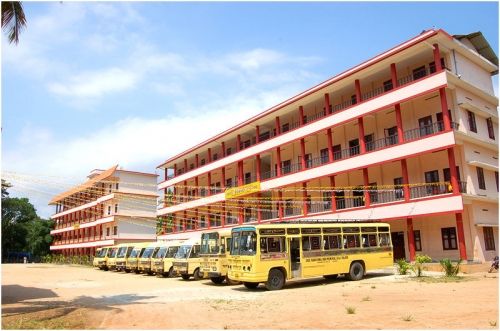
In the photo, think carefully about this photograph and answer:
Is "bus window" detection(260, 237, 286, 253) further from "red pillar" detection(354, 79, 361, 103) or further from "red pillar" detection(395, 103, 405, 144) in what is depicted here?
"red pillar" detection(354, 79, 361, 103)

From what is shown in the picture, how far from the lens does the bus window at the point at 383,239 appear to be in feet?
67.3

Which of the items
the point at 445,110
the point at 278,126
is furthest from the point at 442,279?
the point at 278,126

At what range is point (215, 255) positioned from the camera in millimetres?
20141

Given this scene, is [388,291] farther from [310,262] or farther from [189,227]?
[189,227]

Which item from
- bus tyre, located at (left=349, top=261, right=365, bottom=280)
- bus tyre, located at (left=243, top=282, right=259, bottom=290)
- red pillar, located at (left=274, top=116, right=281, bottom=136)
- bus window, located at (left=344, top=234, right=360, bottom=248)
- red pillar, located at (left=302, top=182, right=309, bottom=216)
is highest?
red pillar, located at (left=274, top=116, right=281, bottom=136)

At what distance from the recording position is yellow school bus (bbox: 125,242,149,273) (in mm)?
31594

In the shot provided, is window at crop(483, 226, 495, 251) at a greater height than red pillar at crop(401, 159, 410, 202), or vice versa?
red pillar at crop(401, 159, 410, 202)

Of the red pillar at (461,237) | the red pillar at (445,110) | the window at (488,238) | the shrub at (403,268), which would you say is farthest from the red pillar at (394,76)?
the shrub at (403,268)

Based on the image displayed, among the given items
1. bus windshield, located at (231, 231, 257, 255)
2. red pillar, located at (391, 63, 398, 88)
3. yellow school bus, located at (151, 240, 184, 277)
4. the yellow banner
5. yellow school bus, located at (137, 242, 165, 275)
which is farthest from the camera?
the yellow banner

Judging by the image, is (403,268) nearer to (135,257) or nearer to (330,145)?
(330,145)

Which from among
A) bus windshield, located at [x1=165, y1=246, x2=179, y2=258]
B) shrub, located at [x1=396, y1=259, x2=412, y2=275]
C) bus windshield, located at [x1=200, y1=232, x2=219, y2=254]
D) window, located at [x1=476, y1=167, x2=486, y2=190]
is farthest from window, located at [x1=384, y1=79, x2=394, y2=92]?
bus windshield, located at [x1=165, y1=246, x2=179, y2=258]

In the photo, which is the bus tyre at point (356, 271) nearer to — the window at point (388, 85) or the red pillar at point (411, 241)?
the red pillar at point (411, 241)

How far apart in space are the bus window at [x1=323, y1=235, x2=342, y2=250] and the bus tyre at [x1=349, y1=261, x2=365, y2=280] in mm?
1252

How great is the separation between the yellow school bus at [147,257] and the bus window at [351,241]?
14.2 meters
